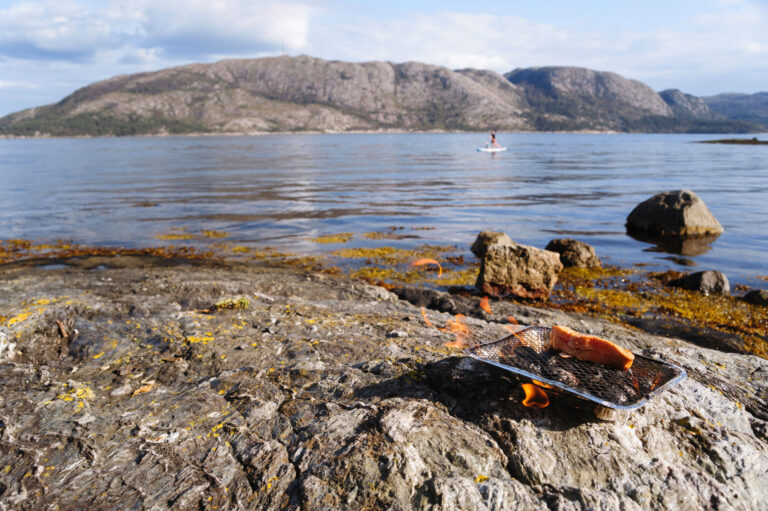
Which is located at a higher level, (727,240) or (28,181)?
(28,181)

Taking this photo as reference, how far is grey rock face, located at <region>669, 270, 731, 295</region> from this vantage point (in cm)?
1314

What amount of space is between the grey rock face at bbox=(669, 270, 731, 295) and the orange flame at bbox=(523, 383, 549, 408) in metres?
11.7

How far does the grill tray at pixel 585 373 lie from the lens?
4012 mm

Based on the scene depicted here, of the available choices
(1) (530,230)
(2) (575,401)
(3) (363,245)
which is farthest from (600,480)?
(1) (530,230)

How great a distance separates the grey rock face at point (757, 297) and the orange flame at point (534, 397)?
38.6 ft

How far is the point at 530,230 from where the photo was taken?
2280 centimetres

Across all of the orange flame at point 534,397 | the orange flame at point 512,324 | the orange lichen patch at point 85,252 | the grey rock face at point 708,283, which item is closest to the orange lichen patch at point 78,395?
the orange flame at point 534,397

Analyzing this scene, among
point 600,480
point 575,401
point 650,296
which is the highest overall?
point 575,401

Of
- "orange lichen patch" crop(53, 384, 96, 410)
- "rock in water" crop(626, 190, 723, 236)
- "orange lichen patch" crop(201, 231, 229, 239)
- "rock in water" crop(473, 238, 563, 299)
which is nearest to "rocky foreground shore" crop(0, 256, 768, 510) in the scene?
"orange lichen patch" crop(53, 384, 96, 410)

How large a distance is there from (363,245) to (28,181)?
1781 inches

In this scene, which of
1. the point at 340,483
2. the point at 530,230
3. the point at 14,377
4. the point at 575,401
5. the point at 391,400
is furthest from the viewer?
the point at 530,230

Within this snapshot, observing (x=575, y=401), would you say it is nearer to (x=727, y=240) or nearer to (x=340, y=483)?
(x=340, y=483)

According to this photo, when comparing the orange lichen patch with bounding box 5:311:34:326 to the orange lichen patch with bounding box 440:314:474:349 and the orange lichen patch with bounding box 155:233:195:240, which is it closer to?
the orange lichen patch with bounding box 440:314:474:349

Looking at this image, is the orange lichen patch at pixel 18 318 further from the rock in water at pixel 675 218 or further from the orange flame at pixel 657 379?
the rock in water at pixel 675 218
